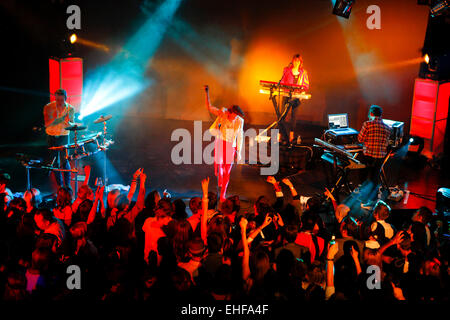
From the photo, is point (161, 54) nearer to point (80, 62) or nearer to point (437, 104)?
point (80, 62)

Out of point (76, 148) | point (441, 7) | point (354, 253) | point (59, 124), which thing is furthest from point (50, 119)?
point (441, 7)

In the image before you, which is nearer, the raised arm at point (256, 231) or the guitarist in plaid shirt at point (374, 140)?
the raised arm at point (256, 231)

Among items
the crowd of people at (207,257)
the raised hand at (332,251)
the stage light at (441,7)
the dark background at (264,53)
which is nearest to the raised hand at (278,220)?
the crowd of people at (207,257)

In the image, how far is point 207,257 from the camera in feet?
10.6

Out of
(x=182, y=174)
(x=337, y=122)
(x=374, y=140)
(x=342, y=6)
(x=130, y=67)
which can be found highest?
(x=342, y=6)

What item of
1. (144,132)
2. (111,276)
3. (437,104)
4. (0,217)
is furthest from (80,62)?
(437,104)

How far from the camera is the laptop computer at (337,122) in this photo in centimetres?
727

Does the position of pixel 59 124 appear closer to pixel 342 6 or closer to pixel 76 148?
pixel 76 148

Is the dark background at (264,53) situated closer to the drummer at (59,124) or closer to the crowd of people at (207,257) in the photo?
the drummer at (59,124)

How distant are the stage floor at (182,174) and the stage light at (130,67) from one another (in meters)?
2.96

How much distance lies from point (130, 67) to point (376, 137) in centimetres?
838

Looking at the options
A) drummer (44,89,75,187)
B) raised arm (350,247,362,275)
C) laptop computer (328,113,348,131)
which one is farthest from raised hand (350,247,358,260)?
drummer (44,89,75,187)

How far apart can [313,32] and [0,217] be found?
1011 cm

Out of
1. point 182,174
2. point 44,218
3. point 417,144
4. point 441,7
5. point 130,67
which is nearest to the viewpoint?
point 44,218
